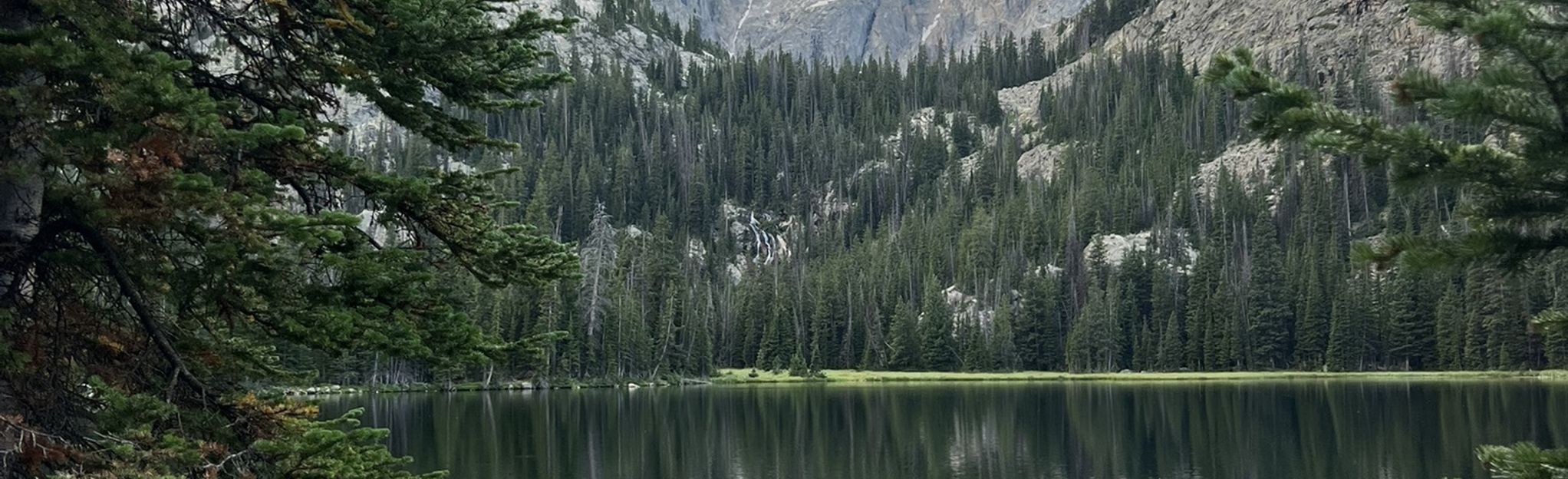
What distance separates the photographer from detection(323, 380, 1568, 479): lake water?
48.4 metres

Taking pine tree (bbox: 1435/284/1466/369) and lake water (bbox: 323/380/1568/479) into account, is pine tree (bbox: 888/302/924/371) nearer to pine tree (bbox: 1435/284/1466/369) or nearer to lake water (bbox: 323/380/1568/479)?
lake water (bbox: 323/380/1568/479)

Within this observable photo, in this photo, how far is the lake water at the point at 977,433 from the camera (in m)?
48.4

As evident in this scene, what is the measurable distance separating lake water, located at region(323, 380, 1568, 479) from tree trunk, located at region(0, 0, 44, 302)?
123 ft

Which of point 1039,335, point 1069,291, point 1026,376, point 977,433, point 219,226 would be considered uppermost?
point 1069,291

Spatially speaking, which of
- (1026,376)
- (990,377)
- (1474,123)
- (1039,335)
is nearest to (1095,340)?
(1039,335)

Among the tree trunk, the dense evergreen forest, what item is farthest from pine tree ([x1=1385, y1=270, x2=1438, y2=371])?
the tree trunk

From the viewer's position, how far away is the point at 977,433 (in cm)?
6256

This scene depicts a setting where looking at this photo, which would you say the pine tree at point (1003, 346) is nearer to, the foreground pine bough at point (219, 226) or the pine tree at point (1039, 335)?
the pine tree at point (1039, 335)

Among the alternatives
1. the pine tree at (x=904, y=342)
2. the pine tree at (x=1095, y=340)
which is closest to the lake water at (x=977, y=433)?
the pine tree at (x=904, y=342)

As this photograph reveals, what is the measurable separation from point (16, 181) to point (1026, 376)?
127966 mm

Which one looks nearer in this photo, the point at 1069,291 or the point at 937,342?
the point at 937,342

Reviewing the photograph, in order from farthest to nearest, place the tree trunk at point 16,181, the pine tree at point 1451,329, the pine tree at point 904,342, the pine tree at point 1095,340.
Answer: the pine tree at point 1095,340, the pine tree at point 904,342, the pine tree at point 1451,329, the tree trunk at point 16,181

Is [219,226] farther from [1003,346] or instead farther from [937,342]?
[1003,346]

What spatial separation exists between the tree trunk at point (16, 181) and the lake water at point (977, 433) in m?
37.4
